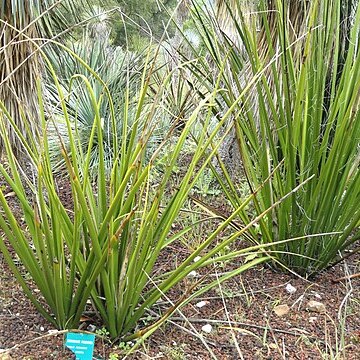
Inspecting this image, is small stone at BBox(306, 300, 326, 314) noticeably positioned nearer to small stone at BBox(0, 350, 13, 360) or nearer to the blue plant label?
the blue plant label

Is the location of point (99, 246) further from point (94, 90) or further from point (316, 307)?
point (94, 90)

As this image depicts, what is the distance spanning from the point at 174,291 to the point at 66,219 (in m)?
0.74

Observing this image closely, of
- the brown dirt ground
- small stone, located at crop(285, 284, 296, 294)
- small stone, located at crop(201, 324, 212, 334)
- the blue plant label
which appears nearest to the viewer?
the blue plant label

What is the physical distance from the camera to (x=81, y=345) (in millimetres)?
2180

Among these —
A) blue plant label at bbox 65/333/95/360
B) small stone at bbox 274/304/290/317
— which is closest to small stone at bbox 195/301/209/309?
small stone at bbox 274/304/290/317

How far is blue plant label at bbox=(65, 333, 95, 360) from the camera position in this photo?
7.13ft

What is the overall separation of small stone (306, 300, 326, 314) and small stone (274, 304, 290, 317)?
0.38 ft

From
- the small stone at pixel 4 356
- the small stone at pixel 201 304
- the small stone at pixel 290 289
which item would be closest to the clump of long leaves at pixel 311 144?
the small stone at pixel 290 289

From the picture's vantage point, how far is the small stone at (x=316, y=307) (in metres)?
2.81

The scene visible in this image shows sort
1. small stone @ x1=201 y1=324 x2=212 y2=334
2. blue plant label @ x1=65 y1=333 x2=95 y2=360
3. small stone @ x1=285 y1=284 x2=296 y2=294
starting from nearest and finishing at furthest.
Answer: blue plant label @ x1=65 y1=333 x2=95 y2=360
small stone @ x1=201 y1=324 x2=212 y2=334
small stone @ x1=285 y1=284 x2=296 y2=294

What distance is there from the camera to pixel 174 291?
2.88 m

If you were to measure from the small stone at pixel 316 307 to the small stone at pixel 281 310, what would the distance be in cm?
12

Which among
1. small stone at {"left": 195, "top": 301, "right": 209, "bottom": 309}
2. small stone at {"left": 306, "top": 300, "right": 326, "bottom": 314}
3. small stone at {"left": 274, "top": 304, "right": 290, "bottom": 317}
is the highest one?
small stone at {"left": 195, "top": 301, "right": 209, "bottom": 309}

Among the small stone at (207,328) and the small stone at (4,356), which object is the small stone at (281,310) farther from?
the small stone at (4,356)
